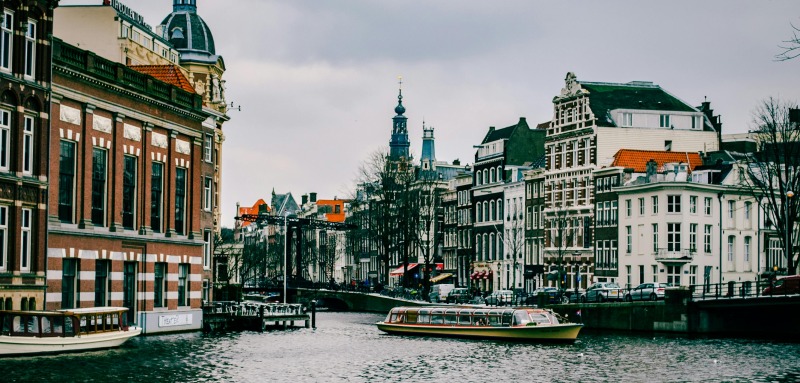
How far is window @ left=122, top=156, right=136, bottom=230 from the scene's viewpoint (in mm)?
63781

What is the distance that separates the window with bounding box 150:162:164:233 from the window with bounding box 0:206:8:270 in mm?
16139

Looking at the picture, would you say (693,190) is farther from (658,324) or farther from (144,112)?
(144,112)

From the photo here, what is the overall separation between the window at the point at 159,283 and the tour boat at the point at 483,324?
1719cm

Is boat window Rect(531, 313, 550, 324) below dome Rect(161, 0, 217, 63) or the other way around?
below

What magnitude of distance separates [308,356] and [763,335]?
32.2 meters

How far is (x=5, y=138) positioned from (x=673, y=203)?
65321mm

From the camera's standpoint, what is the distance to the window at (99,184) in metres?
60.6

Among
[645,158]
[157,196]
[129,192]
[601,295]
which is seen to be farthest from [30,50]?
[645,158]

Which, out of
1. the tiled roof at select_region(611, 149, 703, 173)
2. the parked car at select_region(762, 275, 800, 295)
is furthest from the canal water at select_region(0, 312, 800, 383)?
the tiled roof at select_region(611, 149, 703, 173)

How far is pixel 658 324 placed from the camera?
264 ft

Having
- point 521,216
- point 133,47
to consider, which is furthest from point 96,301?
Answer: point 521,216

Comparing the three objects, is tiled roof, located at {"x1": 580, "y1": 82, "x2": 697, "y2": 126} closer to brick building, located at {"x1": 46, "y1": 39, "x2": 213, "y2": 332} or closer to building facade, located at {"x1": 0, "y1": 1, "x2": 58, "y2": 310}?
brick building, located at {"x1": 46, "y1": 39, "x2": 213, "y2": 332}

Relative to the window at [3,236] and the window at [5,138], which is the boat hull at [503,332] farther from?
the window at [5,138]

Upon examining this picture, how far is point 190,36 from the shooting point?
95.1m
